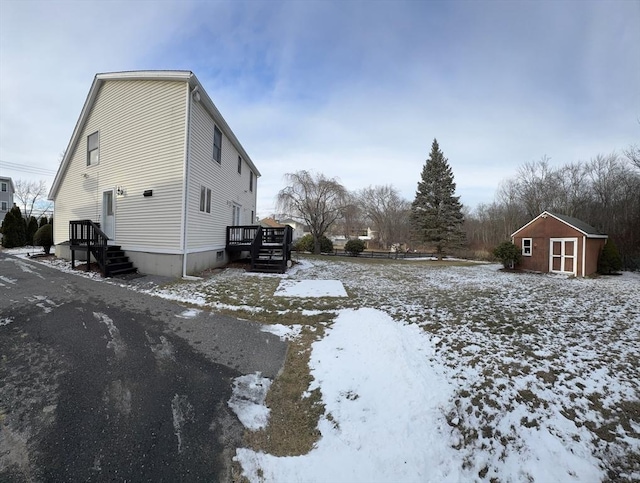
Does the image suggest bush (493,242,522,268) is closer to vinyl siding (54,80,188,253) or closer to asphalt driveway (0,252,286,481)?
asphalt driveway (0,252,286,481)

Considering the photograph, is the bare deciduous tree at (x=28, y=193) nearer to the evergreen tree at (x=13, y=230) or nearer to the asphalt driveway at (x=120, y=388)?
the evergreen tree at (x=13, y=230)

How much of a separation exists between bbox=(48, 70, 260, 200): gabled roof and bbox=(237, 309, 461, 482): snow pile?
376 inches

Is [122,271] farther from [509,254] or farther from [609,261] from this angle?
[609,261]

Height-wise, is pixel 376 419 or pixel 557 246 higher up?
pixel 557 246

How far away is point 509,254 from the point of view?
15.2 m

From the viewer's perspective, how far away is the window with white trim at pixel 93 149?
36.6 ft

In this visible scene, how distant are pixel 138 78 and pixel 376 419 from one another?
1274cm

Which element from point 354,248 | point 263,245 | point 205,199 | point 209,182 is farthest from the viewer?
point 354,248

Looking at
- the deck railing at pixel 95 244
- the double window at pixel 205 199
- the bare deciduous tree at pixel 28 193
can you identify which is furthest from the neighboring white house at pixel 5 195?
the double window at pixel 205 199

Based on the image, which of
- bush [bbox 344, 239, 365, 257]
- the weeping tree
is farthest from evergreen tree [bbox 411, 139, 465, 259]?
the weeping tree

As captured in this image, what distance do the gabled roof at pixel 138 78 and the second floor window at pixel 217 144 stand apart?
0.30 metres

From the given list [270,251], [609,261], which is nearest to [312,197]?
[270,251]

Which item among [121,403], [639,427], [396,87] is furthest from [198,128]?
[639,427]

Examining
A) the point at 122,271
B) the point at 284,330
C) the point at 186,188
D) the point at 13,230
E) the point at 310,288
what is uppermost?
the point at 186,188
